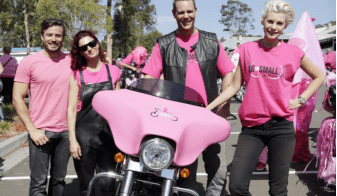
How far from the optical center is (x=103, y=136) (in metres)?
2.81

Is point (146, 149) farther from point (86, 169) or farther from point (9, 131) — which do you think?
point (9, 131)

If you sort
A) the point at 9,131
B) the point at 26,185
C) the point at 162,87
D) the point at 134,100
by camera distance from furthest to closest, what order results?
the point at 9,131 < the point at 26,185 < the point at 162,87 < the point at 134,100

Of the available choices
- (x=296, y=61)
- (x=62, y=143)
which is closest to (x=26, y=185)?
(x=62, y=143)

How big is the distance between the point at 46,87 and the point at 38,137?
0.43 m

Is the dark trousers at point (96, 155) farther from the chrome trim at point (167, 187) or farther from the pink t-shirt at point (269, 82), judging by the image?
the pink t-shirt at point (269, 82)

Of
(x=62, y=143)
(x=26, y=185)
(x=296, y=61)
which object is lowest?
(x=26, y=185)

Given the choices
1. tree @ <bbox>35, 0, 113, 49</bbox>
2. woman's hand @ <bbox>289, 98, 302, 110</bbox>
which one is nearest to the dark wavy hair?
woman's hand @ <bbox>289, 98, 302, 110</bbox>

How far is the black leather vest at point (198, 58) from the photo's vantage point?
2.97 metres

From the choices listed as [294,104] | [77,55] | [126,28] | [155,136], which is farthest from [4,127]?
[126,28]

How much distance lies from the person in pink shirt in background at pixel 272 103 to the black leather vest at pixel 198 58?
321 millimetres

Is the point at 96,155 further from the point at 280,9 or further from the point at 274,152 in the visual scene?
the point at 280,9

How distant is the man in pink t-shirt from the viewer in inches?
114

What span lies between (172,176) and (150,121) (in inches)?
13.9

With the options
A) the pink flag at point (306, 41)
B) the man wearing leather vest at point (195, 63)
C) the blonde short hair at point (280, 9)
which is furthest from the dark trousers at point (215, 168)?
the pink flag at point (306, 41)
